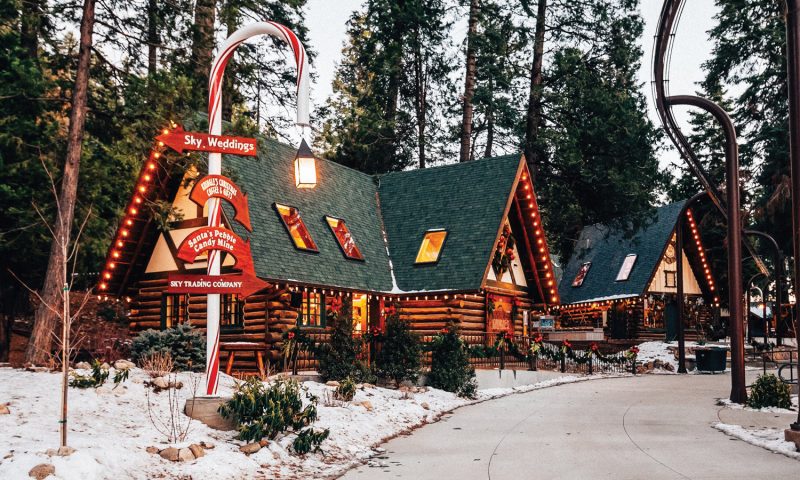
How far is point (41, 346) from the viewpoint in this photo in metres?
15.9

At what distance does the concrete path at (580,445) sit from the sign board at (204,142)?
532 centimetres

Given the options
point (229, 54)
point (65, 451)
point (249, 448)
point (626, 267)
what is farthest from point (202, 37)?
point (626, 267)

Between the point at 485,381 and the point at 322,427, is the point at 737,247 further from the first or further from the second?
the point at 322,427

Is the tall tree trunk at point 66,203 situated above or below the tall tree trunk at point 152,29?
below

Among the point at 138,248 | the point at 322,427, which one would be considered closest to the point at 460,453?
the point at 322,427

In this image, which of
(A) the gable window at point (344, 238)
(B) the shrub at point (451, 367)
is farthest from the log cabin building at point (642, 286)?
(B) the shrub at point (451, 367)

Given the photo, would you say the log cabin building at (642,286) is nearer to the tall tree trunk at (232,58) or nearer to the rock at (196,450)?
the tall tree trunk at (232,58)

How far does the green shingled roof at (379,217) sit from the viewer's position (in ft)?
73.8

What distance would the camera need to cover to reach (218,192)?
11.6m

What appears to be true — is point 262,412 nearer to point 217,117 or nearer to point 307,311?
point 217,117

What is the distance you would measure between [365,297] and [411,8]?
61.2ft

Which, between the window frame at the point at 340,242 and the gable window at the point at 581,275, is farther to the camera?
the gable window at the point at 581,275

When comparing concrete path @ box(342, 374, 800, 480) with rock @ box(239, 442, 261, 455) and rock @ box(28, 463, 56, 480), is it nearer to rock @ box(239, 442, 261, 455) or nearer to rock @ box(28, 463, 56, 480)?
rock @ box(239, 442, 261, 455)

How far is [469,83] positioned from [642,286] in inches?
555
